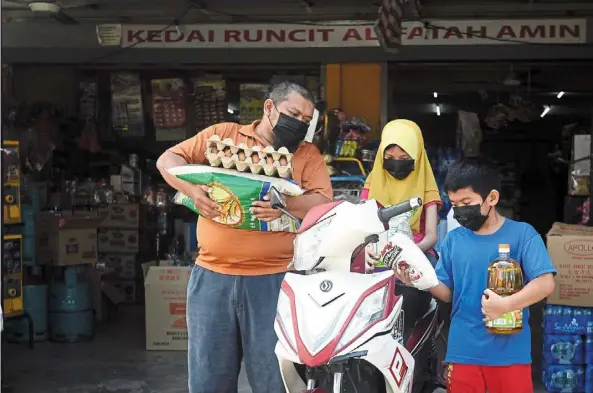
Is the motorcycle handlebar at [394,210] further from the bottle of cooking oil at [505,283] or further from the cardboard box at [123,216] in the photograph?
the cardboard box at [123,216]

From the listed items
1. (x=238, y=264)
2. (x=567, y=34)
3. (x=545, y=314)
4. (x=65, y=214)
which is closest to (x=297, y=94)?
(x=238, y=264)

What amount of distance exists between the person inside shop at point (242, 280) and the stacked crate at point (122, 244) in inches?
240

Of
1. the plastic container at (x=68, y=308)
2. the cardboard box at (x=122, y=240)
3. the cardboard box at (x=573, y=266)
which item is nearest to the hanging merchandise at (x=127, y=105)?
the cardboard box at (x=122, y=240)

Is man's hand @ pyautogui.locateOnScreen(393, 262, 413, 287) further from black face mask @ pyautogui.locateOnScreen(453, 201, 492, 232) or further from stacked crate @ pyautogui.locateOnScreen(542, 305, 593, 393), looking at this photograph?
stacked crate @ pyautogui.locateOnScreen(542, 305, 593, 393)

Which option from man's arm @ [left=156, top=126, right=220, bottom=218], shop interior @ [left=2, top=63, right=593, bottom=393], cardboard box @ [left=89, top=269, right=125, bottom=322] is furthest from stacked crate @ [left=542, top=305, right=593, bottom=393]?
cardboard box @ [left=89, top=269, right=125, bottom=322]

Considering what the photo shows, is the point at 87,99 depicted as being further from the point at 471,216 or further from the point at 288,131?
the point at 471,216

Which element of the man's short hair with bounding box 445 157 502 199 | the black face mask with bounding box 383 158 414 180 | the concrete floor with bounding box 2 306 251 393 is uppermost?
the black face mask with bounding box 383 158 414 180

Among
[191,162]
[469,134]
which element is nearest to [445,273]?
[191,162]

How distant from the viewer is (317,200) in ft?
11.3

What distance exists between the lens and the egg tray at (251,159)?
3236 mm

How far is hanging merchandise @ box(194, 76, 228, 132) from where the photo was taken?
9469 mm

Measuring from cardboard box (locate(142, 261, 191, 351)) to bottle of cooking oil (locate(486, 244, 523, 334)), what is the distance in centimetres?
395

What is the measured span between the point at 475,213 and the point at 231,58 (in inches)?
224

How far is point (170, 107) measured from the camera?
9.60 m
